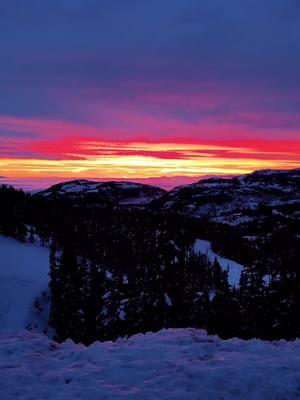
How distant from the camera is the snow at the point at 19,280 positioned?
6588 centimetres

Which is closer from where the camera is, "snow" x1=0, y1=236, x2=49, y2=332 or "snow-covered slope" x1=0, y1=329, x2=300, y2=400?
"snow-covered slope" x1=0, y1=329, x2=300, y2=400

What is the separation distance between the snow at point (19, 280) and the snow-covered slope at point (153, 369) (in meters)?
21.2

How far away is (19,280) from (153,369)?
78.2 meters

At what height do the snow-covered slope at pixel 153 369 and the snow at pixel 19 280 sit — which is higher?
the snow-covered slope at pixel 153 369

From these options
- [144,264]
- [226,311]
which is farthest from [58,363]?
[144,264]

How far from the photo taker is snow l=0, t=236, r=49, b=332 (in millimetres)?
65875

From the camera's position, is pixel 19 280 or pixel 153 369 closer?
pixel 153 369

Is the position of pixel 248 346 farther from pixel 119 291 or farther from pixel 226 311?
pixel 119 291

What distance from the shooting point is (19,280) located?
3359 inches

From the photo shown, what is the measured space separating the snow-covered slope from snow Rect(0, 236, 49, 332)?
21172 millimetres

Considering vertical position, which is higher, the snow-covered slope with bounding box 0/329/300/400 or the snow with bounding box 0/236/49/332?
the snow-covered slope with bounding box 0/329/300/400

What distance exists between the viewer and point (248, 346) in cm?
1523

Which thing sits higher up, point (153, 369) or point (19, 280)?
point (153, 369)

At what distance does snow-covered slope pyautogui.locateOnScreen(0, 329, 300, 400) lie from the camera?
11484mm
